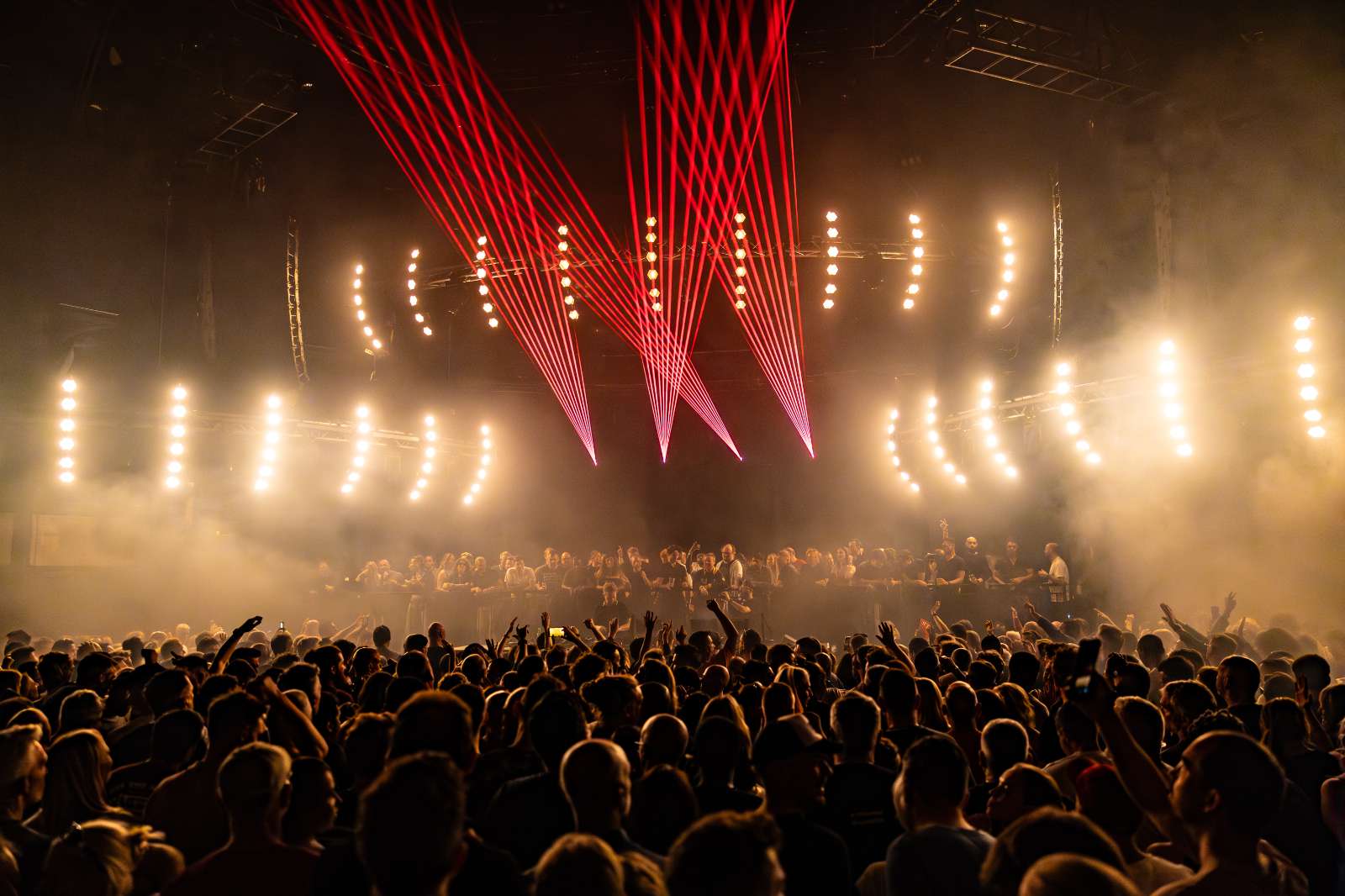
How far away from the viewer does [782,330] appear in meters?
24.0

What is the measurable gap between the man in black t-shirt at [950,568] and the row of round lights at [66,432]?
17589 millimetres

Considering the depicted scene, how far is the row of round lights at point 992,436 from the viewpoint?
61.5 feet

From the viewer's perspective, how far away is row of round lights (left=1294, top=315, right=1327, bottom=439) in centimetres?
1315

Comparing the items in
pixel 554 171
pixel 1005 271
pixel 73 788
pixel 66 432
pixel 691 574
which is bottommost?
pixel 73 788

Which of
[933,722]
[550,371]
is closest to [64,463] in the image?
[550,371]

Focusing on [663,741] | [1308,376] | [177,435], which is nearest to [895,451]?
[1308,376]

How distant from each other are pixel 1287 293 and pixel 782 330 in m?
11.5

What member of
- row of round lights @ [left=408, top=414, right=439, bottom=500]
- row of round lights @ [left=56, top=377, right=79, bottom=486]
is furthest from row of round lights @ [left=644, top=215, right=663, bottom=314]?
row of round lights @ [left=56, top=377, right=79, bottom=486]

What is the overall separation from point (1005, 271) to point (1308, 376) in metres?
7.00

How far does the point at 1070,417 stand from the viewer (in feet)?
54.6

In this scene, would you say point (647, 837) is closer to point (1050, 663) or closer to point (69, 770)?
point (69, 770)

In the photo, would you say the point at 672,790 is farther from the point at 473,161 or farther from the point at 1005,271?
the point at 473,161

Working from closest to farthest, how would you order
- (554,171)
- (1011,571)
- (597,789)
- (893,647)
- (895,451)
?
(597,789), (893,647), (1011,571), (554,171), (895,451)

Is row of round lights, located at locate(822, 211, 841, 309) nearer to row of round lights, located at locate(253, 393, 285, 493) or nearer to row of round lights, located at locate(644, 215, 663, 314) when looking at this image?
row of round lights, located at locate(644, 215, 663, 314)
